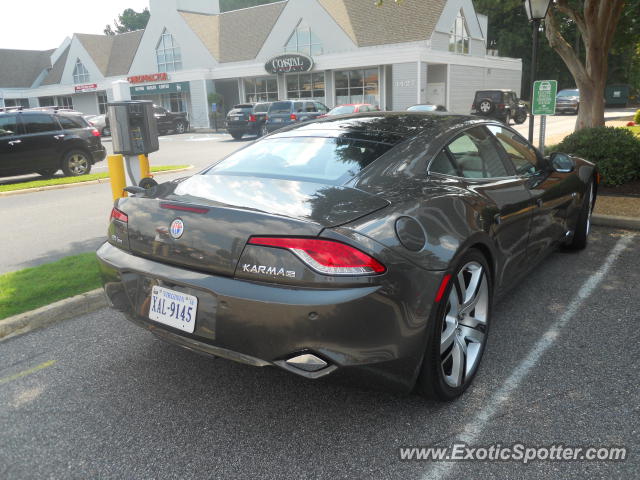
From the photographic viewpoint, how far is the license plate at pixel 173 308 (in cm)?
264

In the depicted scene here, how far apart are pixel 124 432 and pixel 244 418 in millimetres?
602

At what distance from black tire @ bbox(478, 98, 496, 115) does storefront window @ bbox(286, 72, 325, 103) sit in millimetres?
11506

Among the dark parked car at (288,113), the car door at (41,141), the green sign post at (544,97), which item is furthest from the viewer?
the dark parked car at (288,113)

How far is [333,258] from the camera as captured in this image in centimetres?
239

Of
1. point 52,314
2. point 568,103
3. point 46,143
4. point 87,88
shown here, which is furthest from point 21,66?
point 52,314

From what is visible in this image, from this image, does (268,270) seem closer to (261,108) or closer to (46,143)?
(46,143)

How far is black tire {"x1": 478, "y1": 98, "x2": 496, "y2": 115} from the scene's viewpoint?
2986cm

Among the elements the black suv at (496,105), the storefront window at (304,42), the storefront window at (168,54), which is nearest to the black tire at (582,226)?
the black suv at (496,105)

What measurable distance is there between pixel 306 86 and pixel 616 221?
1324 inches

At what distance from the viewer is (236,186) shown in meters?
3.06

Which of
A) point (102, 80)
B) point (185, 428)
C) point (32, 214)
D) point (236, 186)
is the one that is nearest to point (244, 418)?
point (185, 428)

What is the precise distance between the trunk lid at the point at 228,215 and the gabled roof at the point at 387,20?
33423 millimetres

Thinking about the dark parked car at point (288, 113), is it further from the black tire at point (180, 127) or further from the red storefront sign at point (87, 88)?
the red storefront sign at point (87, 88)

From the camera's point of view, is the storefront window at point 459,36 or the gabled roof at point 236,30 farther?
the gabled roof at point 236,30
